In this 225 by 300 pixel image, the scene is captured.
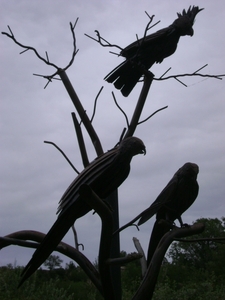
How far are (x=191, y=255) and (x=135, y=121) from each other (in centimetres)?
638

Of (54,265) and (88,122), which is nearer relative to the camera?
(88,122)

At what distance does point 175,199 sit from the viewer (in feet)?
6.16

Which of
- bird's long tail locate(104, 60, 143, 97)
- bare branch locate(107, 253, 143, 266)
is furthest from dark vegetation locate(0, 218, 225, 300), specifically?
bare branch locate(107, 253, 143, 266)

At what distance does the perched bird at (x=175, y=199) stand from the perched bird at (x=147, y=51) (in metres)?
0.76

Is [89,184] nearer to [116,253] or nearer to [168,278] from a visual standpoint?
[116,253]

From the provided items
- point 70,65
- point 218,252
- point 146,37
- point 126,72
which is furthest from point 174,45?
point 218,252

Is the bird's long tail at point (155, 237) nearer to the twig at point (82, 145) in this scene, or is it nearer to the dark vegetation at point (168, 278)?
the twig at point (82, 145)

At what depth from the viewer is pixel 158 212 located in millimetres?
1873

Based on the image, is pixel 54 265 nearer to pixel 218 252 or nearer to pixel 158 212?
pixel 218 252

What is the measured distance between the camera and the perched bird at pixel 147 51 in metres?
2.38

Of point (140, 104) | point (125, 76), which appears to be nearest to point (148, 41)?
point (125, 76)

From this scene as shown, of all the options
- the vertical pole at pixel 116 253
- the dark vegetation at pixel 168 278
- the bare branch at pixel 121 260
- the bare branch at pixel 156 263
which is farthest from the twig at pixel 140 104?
the dark vegetation at pixel 168 278

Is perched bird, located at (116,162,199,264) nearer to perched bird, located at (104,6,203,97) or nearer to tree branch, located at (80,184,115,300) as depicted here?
tree branch, located at (80,184,115,300)

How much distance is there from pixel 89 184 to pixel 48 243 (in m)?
0.26
